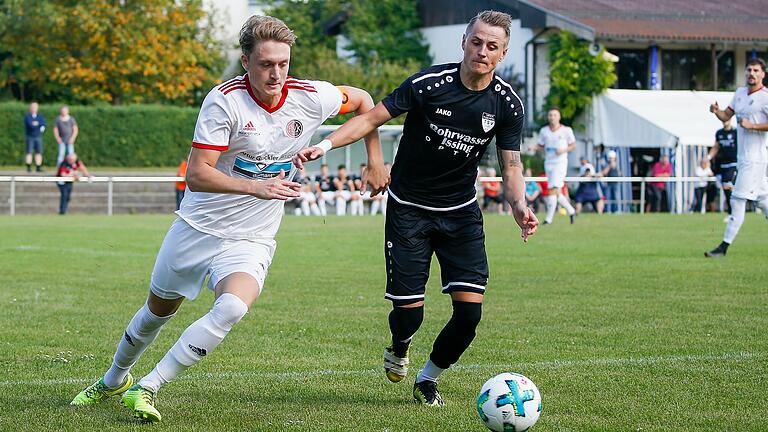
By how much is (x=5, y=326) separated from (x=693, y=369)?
17.6 feet

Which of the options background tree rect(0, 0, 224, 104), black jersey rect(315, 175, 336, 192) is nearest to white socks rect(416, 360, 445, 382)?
black jersey rect(315, 175, 336, 192)

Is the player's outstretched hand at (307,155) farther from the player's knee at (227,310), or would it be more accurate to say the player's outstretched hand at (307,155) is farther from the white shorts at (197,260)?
the player's knee at (227,310)

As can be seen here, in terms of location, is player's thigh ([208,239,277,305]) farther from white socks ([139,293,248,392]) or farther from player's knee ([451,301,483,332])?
player's knee ([451,301,483,332])

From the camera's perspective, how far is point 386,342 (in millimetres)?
9039

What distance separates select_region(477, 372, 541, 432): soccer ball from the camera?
5.92m

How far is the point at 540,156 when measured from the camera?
39094mm

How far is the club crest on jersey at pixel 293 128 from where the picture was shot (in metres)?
6.38

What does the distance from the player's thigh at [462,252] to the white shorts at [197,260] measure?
3.74ft

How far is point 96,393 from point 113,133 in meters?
35.3

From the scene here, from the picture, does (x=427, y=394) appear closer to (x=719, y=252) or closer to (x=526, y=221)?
(x=526, y=221)

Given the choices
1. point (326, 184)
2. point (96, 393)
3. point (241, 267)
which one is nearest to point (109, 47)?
point (326, 184)

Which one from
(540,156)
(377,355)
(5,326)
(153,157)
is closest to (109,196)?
(153,157)

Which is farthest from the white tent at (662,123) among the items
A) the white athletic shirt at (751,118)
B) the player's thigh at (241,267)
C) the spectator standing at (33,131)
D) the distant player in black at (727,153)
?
the player's thigh at (241,267)

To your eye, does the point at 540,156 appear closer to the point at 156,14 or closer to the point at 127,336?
the point at 156,14
